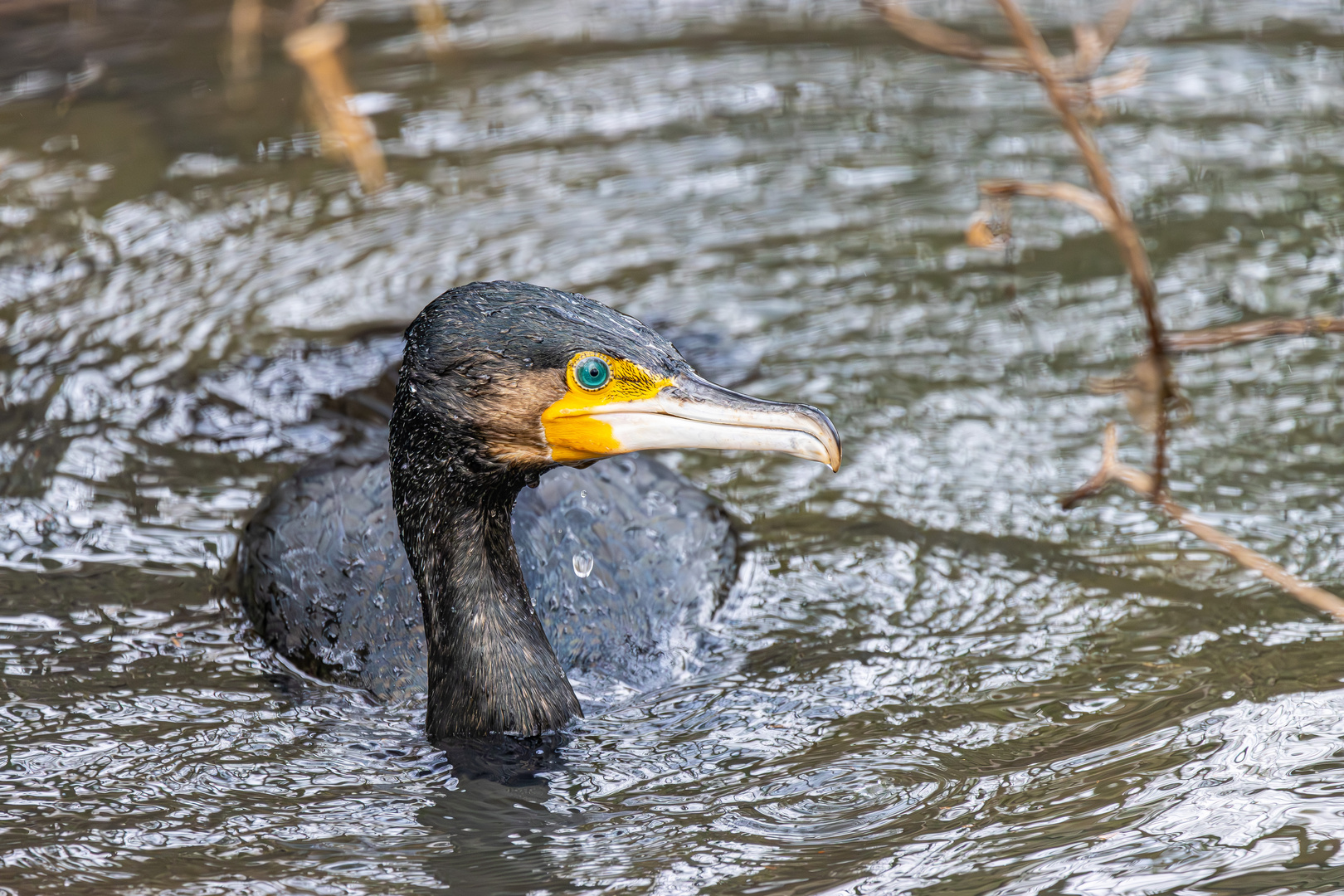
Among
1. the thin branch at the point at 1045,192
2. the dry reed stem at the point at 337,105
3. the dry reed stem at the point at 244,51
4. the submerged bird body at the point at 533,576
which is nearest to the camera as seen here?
Answer: the thin branch at the point at 1045,192

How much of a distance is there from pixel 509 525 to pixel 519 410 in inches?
20.7

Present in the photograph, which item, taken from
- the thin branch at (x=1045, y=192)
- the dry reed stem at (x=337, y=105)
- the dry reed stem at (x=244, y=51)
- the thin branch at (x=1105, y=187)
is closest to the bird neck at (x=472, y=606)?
the thin branch at (x=1045, y=192)

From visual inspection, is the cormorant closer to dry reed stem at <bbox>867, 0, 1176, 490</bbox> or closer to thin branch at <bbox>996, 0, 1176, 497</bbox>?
dry reed stem at <bbox>867, 0, 1176, 490</bbox>

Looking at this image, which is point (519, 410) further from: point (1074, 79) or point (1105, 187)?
point (1105, 187)

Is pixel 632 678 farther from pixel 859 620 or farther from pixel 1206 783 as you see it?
pixel 1206 783

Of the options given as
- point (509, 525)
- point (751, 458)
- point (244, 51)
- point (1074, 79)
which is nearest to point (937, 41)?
point (1074, 79)

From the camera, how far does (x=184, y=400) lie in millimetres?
5820

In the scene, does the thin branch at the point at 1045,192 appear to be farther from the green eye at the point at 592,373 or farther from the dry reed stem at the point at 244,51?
the dry reed stem at the point at 244,51

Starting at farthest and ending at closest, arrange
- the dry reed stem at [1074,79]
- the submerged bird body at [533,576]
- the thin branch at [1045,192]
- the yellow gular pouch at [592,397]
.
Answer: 1. the submerged bird body at [533,576]
2. the thin branch at [1045,192]
3. the dry reed stem at [1074,79]
4. the yellow gular pouch at [592,397]

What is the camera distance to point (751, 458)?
18.0ft

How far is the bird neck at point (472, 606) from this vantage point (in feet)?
12.7

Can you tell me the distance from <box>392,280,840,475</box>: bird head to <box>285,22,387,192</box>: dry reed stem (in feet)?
10.3

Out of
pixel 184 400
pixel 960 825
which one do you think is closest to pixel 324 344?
pixel 184 400

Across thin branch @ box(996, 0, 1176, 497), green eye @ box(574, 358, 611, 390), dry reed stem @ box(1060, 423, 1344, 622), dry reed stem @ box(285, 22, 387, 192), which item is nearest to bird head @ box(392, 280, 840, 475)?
green eye @ box(574, 358, 611, 390)
